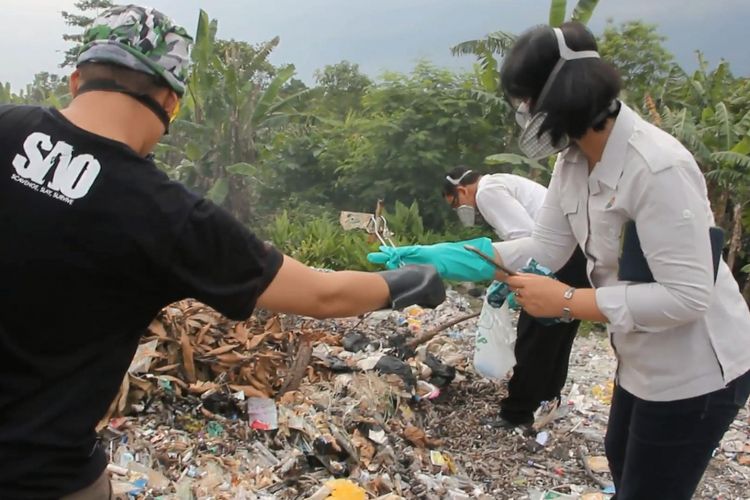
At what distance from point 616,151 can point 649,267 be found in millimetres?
306

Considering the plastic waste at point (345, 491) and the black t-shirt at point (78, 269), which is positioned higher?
the black t-shirt at point (78, 269)

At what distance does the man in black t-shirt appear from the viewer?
1.12 m

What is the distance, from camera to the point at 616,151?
170 cm

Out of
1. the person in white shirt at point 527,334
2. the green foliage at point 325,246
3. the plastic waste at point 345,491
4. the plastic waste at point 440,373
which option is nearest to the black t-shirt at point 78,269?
the plastic waste at point 345,491

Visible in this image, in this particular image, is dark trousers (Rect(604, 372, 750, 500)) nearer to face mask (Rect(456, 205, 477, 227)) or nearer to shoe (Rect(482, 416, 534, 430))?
shoe (Rect(482, 416, 534, 430))

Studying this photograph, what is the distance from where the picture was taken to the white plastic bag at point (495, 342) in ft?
12.0

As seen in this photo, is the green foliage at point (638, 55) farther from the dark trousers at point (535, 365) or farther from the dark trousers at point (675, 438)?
the dark trousers at point (675, 438)

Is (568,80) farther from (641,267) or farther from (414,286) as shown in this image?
(414,286)

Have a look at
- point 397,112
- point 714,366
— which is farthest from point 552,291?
point 397,112

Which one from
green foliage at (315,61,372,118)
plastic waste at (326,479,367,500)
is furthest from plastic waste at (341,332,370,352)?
green foliage at (315,61,372,118)

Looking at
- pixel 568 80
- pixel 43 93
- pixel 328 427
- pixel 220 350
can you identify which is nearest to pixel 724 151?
pixel 328 427

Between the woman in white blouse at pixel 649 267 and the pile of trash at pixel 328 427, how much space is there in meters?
1.27

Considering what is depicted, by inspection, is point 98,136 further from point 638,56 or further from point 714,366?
point 638,56

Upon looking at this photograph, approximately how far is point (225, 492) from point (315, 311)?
64.2 inches
